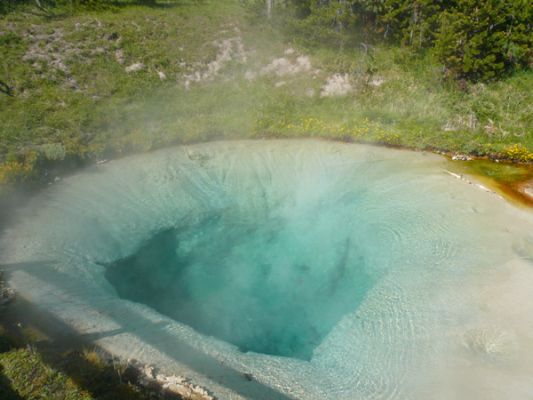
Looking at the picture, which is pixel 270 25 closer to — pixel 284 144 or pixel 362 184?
pixel 284 144

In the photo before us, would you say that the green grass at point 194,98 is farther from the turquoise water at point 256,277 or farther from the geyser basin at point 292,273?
the turquoise water at point 256,277

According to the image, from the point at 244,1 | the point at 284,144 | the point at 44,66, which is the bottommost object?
the point at 284,144

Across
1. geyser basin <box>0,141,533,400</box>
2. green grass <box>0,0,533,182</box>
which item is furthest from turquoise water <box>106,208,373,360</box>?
green grass <box>0,0,533,182</box>

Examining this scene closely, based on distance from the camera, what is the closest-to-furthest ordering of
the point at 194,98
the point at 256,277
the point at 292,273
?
the point at 256,277 → the point at 292,273 → the point at 194,98

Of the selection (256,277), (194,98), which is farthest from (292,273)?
(194,98)

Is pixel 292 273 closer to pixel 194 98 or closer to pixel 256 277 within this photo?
pixel 256 277

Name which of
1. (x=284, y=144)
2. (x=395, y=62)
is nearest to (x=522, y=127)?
(x=395, y=62)

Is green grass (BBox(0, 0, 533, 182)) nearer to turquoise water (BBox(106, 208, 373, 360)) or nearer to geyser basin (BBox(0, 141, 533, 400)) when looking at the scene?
geyser basin (BBox(0, 141, 533, 400))

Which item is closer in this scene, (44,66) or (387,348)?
(387,348)
